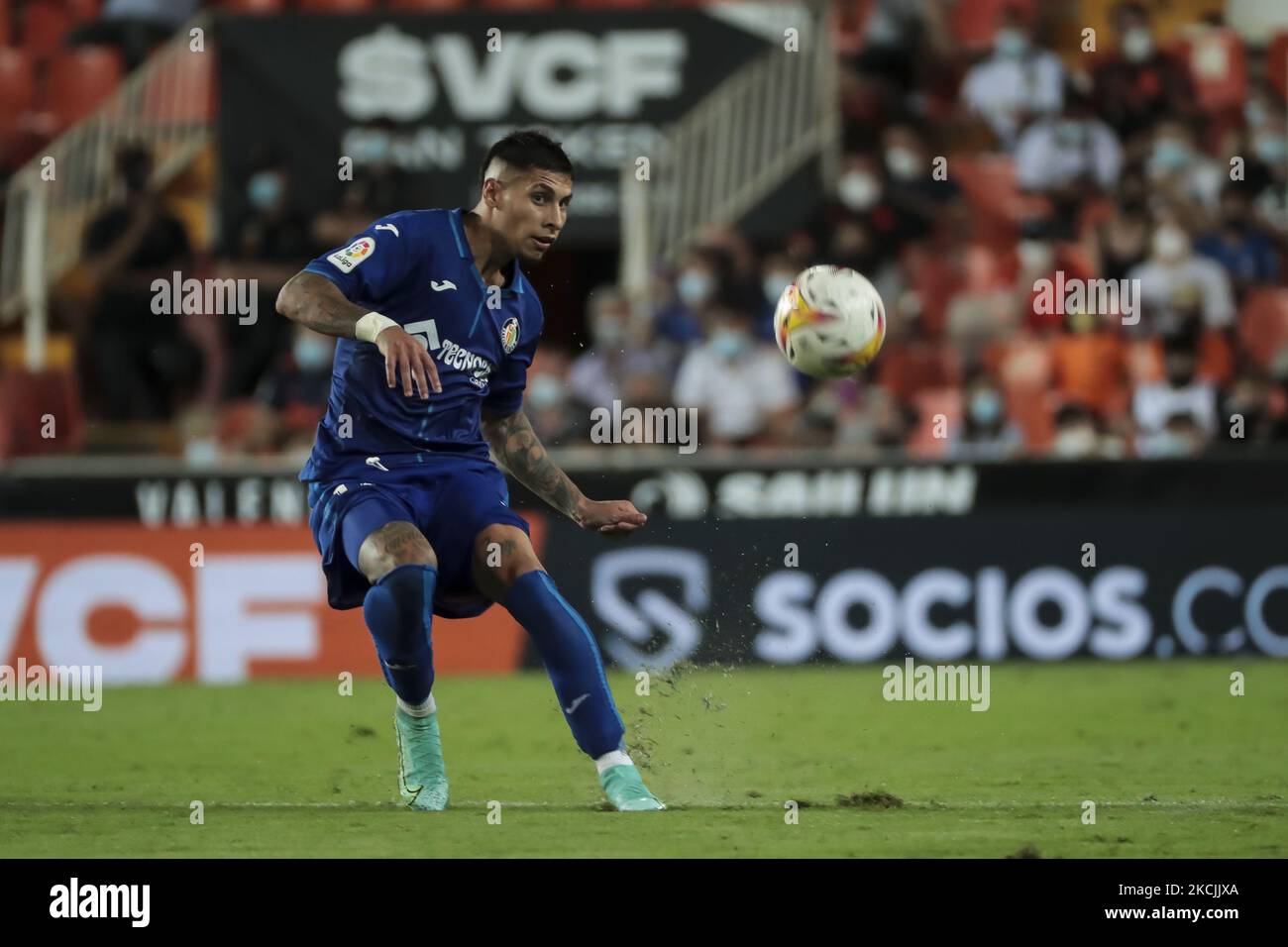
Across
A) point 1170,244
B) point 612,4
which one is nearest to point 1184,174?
point 1170,244

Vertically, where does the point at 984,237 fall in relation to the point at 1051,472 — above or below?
above

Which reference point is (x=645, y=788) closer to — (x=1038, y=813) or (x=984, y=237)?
(x=1038, y=813)

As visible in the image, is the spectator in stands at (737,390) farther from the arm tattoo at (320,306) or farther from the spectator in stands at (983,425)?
the arm tattoo at (320,306)

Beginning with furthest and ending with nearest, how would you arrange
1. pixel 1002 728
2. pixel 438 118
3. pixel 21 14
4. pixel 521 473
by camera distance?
1. pixel 21 14
2. pixel 438 118
3. pixel 1002 728
4. pixel 521 473

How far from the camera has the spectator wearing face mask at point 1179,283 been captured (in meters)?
17.3

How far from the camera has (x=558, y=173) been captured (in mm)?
8117

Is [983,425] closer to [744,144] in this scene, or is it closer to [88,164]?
[744,144]

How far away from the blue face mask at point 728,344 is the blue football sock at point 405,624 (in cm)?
855

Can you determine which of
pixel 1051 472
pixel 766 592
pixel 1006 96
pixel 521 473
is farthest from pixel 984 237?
pixel 521 473

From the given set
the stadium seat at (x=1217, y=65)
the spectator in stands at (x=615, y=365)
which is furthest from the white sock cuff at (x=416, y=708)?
the stadium seat at (x=1217, y=65)

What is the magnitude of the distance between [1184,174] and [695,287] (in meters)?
4.37

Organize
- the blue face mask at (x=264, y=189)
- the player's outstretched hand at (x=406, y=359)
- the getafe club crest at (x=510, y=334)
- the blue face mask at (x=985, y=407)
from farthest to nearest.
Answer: the blue face mask at (x=264, y=189) → the blue face mask at (x=985, y=407) → the getafe club crest at (x=510, y=334) → the player's outstretched hand at (x=406, y=359)

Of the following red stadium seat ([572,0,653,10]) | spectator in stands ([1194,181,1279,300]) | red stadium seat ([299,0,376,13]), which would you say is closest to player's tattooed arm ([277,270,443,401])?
spectator in stands ([1194,181,1279,300])

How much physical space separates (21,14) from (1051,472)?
11312 millimetres
